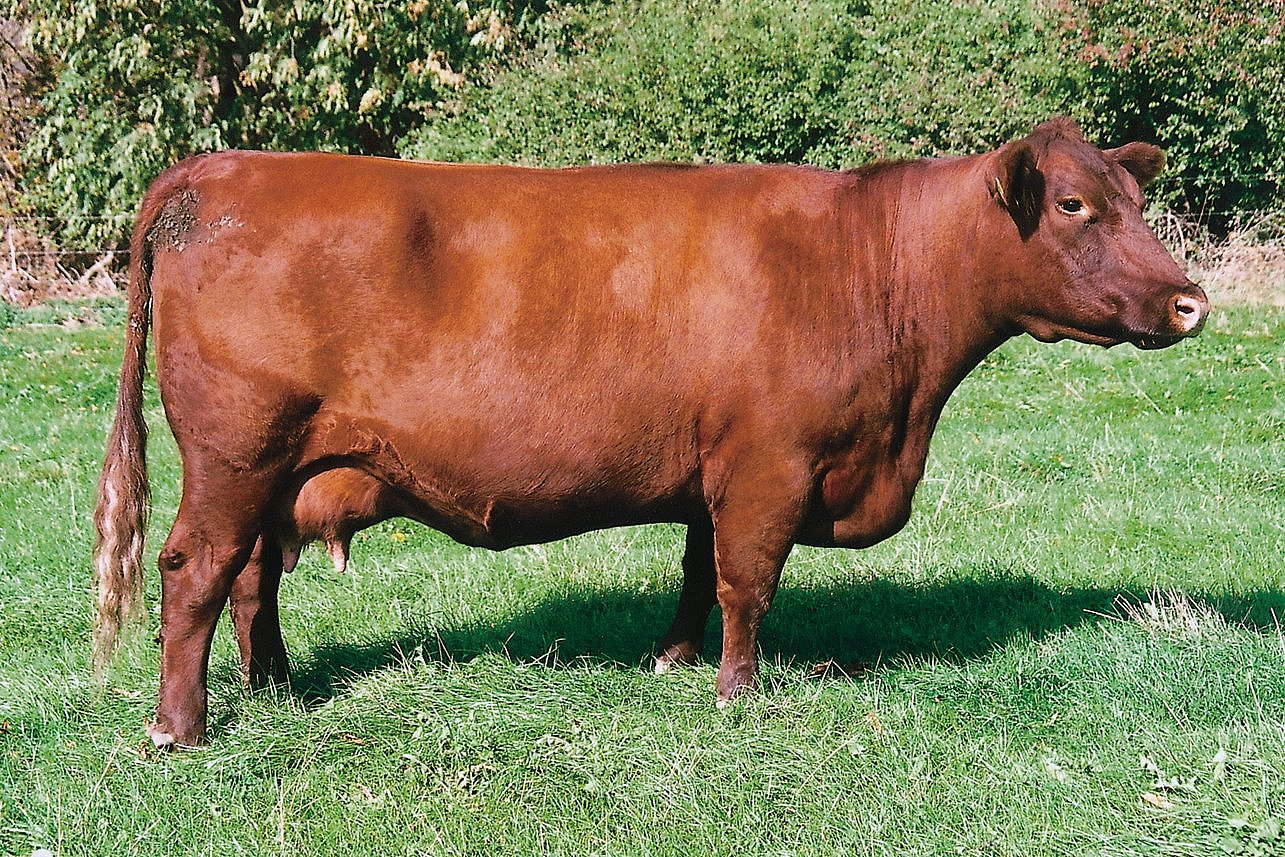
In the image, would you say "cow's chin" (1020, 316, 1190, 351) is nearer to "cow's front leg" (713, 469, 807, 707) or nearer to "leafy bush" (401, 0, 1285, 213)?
"cow's front leg" (713, 469, 807, 707)

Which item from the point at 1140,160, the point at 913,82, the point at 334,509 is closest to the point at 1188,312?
the point at 1140,160

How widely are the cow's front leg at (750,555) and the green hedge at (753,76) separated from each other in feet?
34.9

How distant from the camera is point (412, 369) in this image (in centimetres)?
405

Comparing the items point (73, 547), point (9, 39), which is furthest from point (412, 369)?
point (9, 39)

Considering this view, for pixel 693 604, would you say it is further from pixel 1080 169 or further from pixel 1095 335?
pixel 1080 169

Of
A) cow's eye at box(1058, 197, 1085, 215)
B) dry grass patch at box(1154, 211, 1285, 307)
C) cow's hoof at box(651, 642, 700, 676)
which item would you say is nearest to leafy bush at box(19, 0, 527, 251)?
dry grass patch at box(1154, 211, 1285, 307)

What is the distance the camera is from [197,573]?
4211 millimetres

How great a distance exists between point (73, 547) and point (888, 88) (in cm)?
1100

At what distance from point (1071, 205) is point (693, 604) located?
218cm

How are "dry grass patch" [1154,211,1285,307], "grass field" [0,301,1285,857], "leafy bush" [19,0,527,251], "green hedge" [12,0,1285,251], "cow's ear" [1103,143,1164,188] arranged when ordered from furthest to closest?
1. "leafy bush" [19,0,527,251]
2. "dry grass patch" [1154,211,1285,307]
3. "green hedge" [12,0,1285,251]
4. "cow's ear" [1103,143,1164,188]
5. "grass field" [0,301,1285,857]

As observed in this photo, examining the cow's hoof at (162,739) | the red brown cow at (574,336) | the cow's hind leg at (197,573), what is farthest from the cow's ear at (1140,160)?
the cow's hoof at (162,739)

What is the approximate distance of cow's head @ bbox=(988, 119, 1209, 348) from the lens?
416 cm

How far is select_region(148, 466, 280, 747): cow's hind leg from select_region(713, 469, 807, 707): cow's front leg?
1625mm

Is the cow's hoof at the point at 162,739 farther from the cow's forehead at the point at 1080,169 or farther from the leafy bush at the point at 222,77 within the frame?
the leafy bush at the point at 222,77
